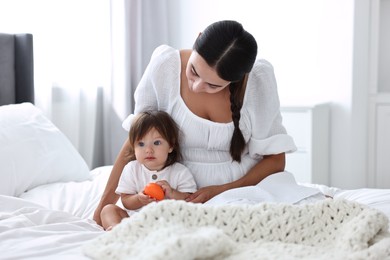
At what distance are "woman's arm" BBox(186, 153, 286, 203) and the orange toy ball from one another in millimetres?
99

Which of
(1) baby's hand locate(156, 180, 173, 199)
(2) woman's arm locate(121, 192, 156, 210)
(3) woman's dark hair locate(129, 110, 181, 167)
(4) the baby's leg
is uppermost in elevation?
(3) woman's dark hair locate(129, 110, 181, 167)

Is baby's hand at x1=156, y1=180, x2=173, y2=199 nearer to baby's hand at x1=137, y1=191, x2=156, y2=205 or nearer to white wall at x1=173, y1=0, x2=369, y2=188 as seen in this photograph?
baby's hand at x1=137, y1=191, x2=156, y2=205

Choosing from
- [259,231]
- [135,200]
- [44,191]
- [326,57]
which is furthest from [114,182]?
[326,57]

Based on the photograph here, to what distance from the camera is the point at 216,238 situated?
3.59 ft

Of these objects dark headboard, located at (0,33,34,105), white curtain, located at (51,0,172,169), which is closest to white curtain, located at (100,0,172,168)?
white curtain, located at (51,0,172,169)

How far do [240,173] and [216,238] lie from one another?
2.71ft

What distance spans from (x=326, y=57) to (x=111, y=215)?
96.6 inches

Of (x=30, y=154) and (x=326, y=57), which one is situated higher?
(x=326, y=57)

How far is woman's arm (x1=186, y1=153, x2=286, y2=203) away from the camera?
1.80 m

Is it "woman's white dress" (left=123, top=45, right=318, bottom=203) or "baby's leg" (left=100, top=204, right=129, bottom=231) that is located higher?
"woman's white dress" (left=123, top=45, right=318, bottom=203)

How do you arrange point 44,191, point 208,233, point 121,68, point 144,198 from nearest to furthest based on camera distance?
point 208,233 → point 144,198 → point 44,191 → point 121,68

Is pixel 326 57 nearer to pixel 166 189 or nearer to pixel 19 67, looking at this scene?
pixel 19 67

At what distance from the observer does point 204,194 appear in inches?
70.8

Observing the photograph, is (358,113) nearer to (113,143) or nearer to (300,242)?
(113,143)
